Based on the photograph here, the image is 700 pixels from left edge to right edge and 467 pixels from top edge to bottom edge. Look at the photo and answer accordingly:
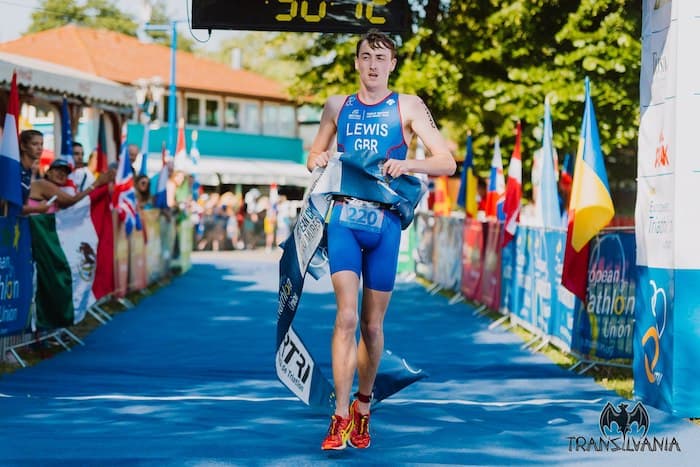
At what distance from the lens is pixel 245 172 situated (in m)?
57.0

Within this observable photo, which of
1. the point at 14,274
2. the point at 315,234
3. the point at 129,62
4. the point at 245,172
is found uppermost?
the point at 129,62

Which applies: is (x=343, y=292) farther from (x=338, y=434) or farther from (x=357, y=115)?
(x=357, y=115)

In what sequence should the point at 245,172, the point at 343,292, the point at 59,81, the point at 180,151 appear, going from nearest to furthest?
1. the point at 343,292
2. the point at 59,81
3. the point at 180,151
4. the point at 245,172

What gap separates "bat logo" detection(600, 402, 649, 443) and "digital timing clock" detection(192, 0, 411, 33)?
159 inches

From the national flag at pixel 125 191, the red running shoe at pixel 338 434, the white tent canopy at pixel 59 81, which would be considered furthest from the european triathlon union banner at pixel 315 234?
the national flag at pixel 125 191

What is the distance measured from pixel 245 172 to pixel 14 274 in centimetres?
4708

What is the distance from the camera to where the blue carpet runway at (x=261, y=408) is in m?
6.19

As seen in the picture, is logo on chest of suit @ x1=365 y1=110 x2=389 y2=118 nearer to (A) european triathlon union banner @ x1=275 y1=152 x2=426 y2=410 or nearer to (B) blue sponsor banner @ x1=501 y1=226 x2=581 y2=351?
(A) european triathlon union banner @ x1=275 y1=152 x2=426 y2=410

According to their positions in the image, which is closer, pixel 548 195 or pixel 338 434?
pixel 338 434

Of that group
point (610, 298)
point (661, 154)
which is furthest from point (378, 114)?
point (610, 298)

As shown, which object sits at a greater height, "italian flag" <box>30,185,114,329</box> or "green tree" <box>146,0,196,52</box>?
"green tree" <box>146,0,196,52</box>

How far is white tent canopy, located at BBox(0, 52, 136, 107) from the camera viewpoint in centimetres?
1611

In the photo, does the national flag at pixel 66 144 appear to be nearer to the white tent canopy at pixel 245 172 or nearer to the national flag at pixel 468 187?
the national flag at pixel 468 187

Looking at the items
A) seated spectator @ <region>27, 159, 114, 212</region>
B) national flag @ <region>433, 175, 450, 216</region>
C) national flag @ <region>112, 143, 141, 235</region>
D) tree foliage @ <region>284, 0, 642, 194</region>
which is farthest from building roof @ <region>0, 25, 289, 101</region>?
seated spectator @ <region>27, 159, 114, 212</region>
